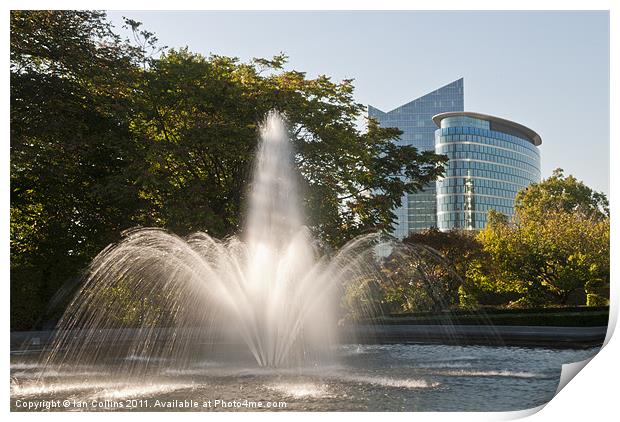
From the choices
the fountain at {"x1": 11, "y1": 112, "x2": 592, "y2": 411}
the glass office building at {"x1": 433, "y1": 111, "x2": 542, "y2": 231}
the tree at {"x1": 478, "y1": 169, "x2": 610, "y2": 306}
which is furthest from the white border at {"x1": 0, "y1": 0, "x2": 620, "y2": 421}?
the tree at {"x1": 478, "y1": 169, "x2": 610, "y2": 306}

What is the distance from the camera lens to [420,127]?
43.5m

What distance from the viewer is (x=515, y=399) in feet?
31.4

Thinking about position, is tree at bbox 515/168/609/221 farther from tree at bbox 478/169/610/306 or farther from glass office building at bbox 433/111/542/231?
tree at bbox 478/169/610/306

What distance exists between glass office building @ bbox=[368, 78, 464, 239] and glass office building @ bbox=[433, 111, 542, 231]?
3.66 feet

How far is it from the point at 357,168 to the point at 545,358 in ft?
28.7

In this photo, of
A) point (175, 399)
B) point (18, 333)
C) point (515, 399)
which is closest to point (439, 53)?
point (515, 399)

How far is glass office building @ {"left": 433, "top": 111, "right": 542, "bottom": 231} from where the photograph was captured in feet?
76.5

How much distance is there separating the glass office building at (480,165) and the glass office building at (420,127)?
1.12 metres

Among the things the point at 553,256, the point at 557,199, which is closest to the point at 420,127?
the point at 557,199

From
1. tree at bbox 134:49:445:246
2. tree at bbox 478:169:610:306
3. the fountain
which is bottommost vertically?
the fountain

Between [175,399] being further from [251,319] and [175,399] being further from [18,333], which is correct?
[18,333]

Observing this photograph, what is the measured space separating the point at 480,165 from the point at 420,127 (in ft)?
45.8
